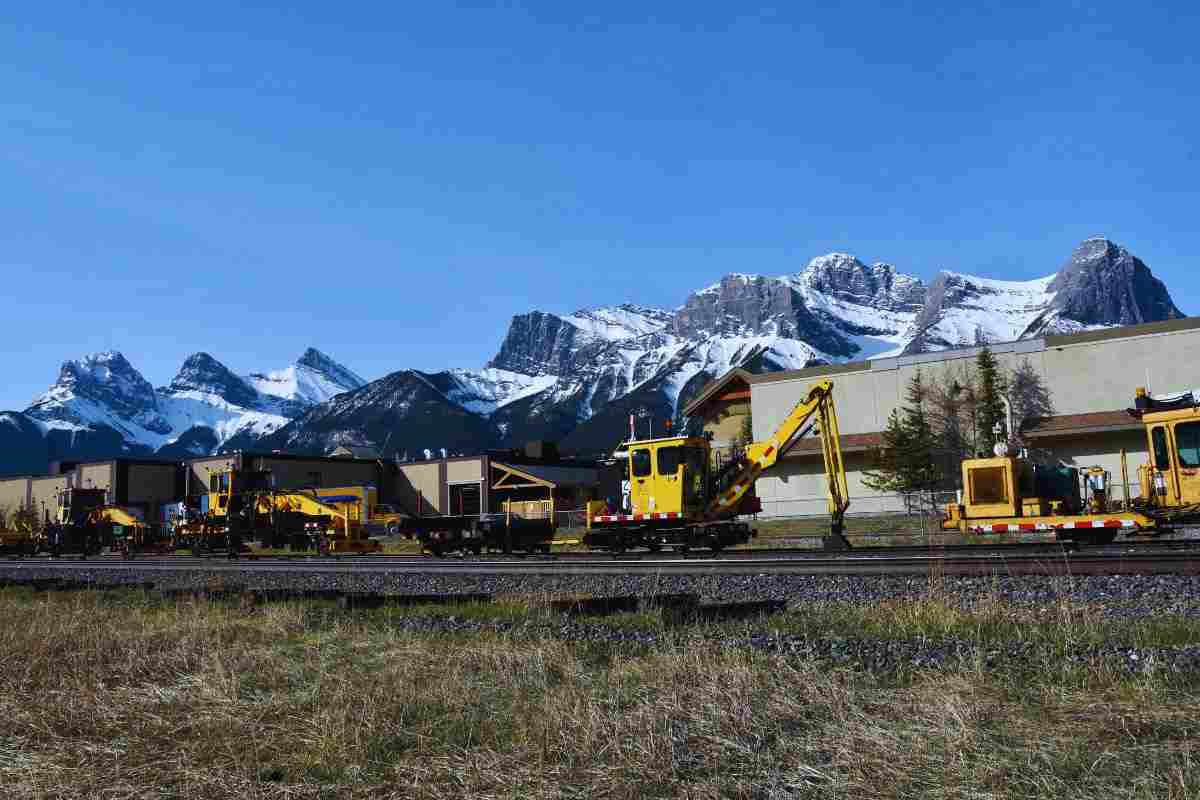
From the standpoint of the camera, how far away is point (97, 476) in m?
92.7

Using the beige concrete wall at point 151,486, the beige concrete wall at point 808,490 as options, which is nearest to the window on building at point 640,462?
the beige concrete wall at point 808,490

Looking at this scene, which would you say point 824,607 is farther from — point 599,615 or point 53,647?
point 53,647

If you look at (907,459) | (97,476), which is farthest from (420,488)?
(907,459)

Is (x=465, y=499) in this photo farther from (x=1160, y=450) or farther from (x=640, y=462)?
(x=1160, y=450)

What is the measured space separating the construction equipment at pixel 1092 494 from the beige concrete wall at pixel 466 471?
67.6m

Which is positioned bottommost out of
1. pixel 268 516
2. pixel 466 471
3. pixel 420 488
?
pixel 268 516

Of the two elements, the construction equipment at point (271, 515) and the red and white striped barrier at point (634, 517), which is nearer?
the red and white striped barrier at point (634, 517)

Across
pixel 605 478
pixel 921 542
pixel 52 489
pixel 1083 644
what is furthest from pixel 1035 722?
pixel 52 489

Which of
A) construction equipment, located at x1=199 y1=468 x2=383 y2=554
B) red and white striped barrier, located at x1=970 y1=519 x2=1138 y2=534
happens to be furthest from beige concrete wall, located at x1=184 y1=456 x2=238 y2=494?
red and white striped barrier, located at x1=970 y1=519 x2=1138 y2=534

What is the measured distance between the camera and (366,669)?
8.09m

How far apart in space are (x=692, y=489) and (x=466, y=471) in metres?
62.6

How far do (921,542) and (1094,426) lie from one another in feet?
95.6

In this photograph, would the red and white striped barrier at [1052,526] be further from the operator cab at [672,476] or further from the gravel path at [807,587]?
the operator cab at [672,476]

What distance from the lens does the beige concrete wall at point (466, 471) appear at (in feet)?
288
